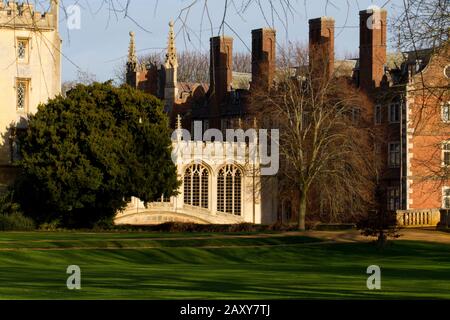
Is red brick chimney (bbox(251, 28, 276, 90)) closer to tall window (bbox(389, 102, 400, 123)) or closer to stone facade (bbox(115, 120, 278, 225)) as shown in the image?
stone facade (bbox(115, 120, 278, 225))

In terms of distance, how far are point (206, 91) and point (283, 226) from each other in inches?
1221

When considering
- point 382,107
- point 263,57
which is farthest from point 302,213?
point 263,57

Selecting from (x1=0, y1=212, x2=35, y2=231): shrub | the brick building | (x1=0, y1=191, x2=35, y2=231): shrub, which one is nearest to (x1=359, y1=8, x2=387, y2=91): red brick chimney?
the brick building

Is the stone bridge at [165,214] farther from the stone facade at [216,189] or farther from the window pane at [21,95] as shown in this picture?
the window pane at [21,95]

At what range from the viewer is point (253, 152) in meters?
61.9

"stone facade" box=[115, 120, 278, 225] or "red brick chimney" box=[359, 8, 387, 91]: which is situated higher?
"red brick chimney" box=[359, 8, 387, 91]

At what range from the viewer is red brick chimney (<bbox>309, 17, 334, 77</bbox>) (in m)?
58.7

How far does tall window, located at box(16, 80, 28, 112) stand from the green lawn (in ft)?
41.3

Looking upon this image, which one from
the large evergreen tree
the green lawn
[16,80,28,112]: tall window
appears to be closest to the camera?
the green lawn

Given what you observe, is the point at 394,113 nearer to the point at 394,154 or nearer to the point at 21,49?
the point at 394,154

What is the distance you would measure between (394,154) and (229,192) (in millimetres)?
9250

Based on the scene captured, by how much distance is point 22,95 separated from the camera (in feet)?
187
